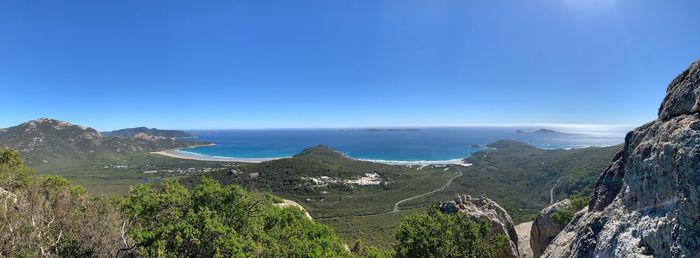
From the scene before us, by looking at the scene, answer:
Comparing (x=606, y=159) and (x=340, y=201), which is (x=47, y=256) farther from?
(x=606, y=159)

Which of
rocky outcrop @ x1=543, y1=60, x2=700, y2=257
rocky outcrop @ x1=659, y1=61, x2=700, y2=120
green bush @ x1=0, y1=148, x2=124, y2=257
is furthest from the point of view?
green bush @ x1=0, y1=148, x2=124, y2=257

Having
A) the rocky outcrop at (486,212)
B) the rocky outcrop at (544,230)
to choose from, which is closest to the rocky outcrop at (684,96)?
the rocky outcrop at (486,212)

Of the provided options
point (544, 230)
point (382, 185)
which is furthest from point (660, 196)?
point (382, 185)

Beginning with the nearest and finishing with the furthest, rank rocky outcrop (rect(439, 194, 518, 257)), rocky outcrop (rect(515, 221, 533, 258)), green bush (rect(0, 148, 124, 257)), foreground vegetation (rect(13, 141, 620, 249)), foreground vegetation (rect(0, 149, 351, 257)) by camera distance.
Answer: green bush (rect(0, 148, 124, 257)), foreground vegetation (rect(0, 149, 351, 257)), rocky outcrop (rect(439, 194, 518, 257)), rocky outcrop (rect(515, 221, 533, 258)), foreground vegetation (rect(13, 141, 620, 249))

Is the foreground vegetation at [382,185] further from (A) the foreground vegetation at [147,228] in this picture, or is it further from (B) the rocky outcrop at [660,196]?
(B) the rocky outcrop at [660,196]

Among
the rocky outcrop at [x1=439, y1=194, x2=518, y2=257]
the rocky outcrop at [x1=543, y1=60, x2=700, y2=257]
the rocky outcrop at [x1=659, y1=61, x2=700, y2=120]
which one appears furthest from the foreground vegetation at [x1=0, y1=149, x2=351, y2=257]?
the rocky outcrop at [x1=439, y1=194, x2=518, y2=257]

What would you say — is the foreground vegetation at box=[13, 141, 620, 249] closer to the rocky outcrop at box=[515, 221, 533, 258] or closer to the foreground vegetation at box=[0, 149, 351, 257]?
the rocky outcrop at box=[515, 221, 533, 258]
